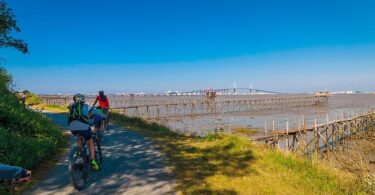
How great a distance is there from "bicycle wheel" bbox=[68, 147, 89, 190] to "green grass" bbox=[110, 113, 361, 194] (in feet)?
7.19

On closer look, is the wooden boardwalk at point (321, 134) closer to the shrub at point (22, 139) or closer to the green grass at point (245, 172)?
the green grass at point (245, 172)

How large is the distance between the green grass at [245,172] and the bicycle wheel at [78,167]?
7.19 ft

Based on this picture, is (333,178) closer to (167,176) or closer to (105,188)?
(167,176)

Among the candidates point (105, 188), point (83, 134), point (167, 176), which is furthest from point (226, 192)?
point (83, 134)

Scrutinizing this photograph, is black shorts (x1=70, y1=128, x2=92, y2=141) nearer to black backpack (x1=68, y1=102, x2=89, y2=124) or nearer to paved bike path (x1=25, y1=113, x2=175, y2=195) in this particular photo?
black backpack (x1=68, y1=102, x2=89, y2=124)

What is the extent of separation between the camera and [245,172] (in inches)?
393

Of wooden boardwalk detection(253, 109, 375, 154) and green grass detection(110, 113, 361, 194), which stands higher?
green grass detection(110, 113, 361, 194)

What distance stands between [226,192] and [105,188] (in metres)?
2.74

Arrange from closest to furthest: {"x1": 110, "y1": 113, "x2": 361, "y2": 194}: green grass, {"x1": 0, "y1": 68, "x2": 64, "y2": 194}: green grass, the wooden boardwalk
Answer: {"x1": 110, "y1": 113, "x2": 361, "y2": 194}: green grass → {"x1": 0, "y1": 68, "x2": 64, "y2": 194}: green grass → the wooden boardwalk

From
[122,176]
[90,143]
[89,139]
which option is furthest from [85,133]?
[122,176]

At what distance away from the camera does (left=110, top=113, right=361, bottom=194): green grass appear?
28.7 feet

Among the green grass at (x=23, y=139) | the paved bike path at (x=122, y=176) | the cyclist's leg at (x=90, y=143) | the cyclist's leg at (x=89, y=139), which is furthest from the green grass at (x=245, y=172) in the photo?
the green grass at (x=23, y=139)

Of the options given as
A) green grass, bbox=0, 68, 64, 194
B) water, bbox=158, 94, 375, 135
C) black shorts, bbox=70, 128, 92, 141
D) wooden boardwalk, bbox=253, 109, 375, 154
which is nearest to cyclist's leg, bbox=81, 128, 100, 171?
black shorts, bbox=70, 128, 92, 141

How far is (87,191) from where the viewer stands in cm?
804
